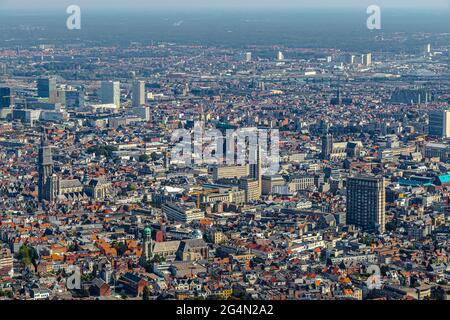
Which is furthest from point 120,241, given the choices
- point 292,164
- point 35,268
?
point 292,164

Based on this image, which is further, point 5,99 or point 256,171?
point 5,99

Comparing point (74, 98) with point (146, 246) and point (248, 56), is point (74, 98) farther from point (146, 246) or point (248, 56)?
point (146, 246)

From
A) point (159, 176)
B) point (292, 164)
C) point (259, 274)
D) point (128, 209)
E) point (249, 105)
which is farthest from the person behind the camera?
point (249, 105)

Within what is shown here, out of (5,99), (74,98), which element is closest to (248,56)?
(74,98)

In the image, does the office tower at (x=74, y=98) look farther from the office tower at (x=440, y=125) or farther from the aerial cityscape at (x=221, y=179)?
the office tower at (x=440, y=125)

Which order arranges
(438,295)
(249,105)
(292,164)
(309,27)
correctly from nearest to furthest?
(438,295) < (292,164) < (249,105) < (309,27)

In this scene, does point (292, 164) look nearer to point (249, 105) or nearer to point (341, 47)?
point (249, 105)

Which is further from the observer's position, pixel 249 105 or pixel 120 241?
pixel 249 105
